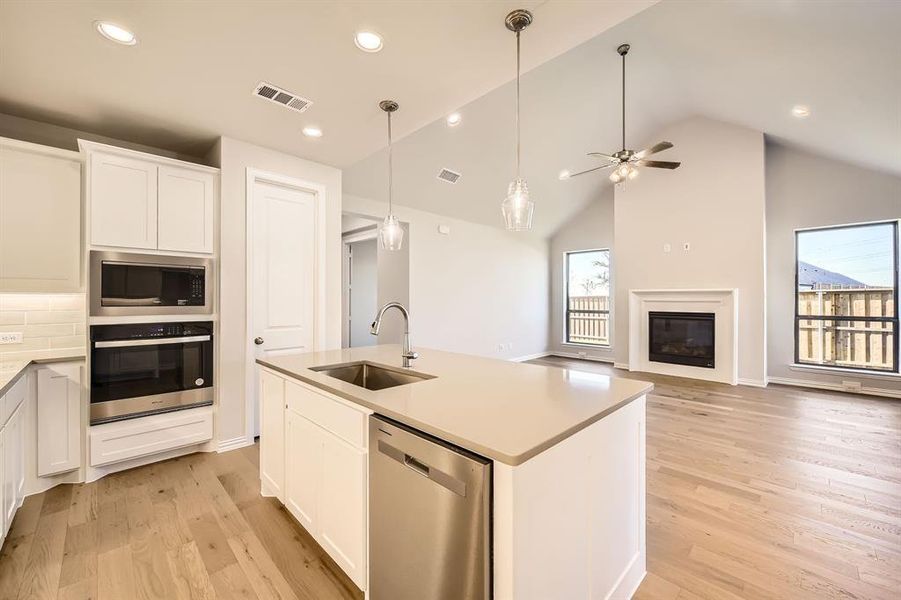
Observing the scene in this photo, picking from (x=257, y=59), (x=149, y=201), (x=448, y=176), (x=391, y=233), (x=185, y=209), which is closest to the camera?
(x=257, y=59)

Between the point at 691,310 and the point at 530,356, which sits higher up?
the point at 691,310

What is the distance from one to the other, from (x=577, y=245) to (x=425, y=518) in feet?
24.3

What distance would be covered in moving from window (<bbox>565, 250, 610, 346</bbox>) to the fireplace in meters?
1.37

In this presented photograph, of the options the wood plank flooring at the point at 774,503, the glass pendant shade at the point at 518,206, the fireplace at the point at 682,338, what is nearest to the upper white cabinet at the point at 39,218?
the glass pendant shade at the point at 518,206

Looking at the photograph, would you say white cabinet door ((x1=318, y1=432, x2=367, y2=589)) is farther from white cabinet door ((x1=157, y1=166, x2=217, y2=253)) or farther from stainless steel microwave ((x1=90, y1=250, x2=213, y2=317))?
white cabinet door ((x1=157, y1=166, x2=217, y2=253))

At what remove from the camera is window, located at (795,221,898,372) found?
4797 mm

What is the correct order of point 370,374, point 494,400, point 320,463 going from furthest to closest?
point 370,374 < point 320,463 < point 494,400

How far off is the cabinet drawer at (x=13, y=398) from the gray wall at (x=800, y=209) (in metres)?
7.82

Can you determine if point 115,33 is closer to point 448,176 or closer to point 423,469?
point 423,469

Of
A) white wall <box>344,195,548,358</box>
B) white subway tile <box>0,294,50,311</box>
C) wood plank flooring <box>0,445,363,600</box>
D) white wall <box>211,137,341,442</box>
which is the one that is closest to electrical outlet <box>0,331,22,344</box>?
white subway tile <box>0,294,50,311</box>


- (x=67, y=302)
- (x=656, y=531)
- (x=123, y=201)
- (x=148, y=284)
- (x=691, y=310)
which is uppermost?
(x=123, y=201)

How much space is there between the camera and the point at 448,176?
522cm

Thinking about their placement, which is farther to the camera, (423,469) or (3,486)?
(3,486)

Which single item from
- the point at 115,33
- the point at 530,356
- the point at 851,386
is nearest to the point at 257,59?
the point at 115,33
